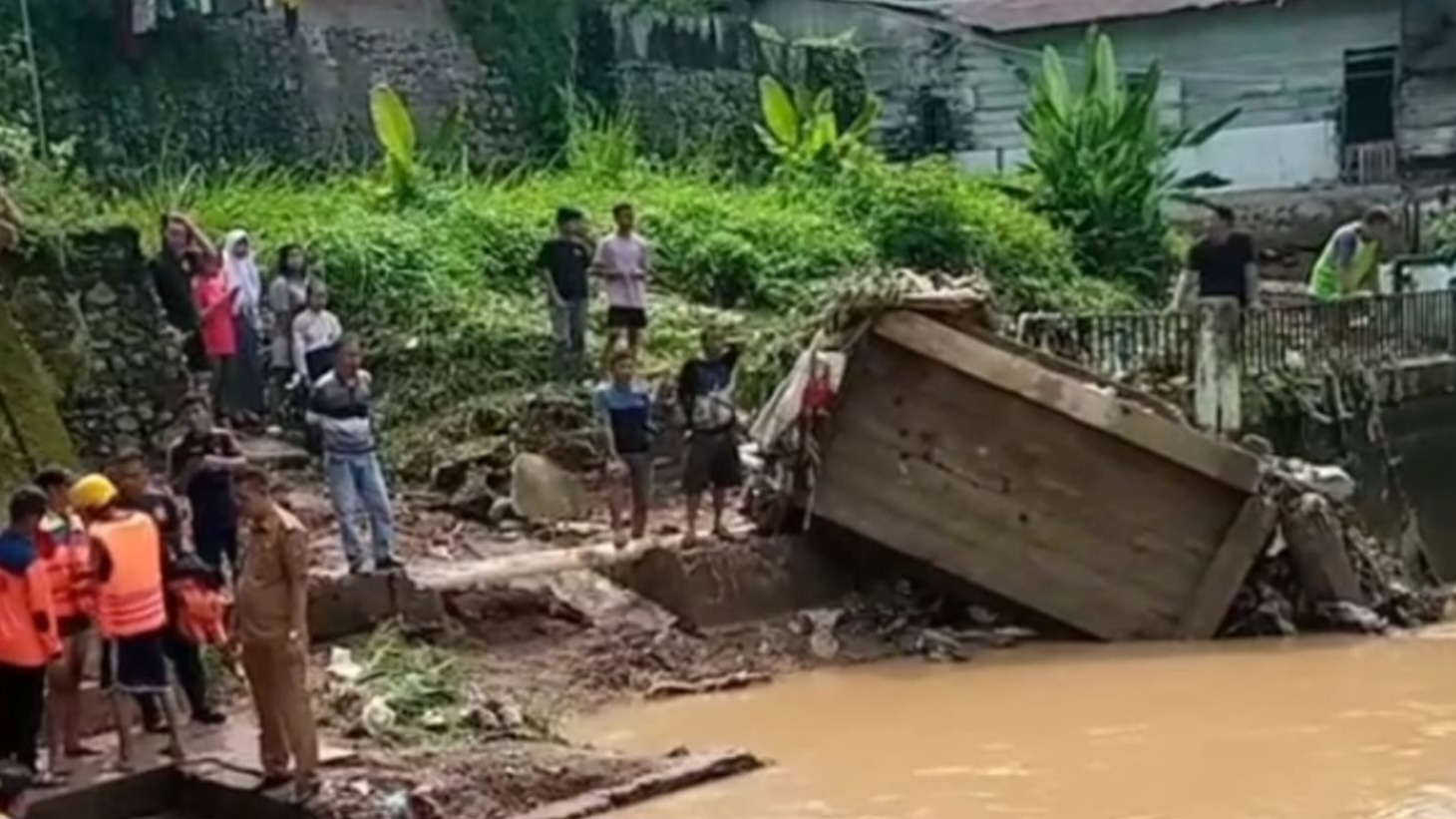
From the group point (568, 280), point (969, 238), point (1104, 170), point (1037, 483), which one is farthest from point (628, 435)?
point (1104, 170)

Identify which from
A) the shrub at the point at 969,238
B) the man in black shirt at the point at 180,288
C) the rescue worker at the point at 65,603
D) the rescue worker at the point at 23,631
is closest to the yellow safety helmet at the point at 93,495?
the rescue worker at the point at 65,603

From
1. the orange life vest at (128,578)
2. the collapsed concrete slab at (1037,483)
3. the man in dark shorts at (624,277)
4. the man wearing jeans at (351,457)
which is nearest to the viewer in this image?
the orange life vest at (128,578)

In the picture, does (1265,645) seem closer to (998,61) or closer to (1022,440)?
(1022,440)

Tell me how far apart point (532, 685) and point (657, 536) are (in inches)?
90.7

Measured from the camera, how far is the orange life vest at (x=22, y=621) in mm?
9443

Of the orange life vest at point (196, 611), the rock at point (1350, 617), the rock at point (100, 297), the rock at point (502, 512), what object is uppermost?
the rock at point (100, 297)

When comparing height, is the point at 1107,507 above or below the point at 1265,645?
above

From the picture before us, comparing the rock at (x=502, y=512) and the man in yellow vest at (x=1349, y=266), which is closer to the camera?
the rock at (x=502, y=512)

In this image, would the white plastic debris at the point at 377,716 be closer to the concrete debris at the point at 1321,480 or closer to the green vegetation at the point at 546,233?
the green vegetation at the point at 546,233

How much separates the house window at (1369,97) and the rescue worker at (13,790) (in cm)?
2456

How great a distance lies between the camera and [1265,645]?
1463cm

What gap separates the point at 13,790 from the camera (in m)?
9.09

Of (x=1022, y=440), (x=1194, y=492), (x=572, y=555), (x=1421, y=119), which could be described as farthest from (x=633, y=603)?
(x=1421, y=119)

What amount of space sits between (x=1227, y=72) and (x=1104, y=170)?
6.78 meters
